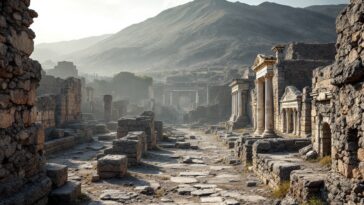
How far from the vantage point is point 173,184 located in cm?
1012

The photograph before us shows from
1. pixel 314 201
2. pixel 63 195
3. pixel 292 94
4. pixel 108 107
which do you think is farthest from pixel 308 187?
pixel 108 107

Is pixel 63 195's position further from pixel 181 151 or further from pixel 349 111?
pixel 181 151

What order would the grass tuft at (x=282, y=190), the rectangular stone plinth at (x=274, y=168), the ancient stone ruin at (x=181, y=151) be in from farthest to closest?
the rectangular stone plinth at (x=274, y=168)
the grass tuft at (x=282, y=190)
the ancient stone ruin at (x=181, y=151)

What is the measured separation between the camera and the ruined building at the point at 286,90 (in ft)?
59.1

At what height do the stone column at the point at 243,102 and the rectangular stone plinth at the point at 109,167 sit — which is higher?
the stone column at the point at 243,102

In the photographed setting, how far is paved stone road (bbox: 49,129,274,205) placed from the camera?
329 inches

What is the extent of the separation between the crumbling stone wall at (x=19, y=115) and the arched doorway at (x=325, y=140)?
7.80 meters

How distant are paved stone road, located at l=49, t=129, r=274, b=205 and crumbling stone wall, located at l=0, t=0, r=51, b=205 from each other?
5.39 feet

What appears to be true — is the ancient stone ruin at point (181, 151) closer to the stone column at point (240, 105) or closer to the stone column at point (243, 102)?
the stone column at point (240, 105)

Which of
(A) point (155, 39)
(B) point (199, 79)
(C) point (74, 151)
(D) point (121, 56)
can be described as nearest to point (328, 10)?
(A) point (155, 39)

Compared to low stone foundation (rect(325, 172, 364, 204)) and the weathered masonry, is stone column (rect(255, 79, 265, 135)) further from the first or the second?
low stone foundation (rect(325, 172, 364, 204))

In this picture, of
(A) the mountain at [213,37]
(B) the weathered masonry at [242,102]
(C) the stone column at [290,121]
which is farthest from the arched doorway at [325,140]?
(A) the mountain at [213,37]

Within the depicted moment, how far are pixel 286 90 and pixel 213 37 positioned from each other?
85447 mm

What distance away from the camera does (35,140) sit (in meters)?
6.77
